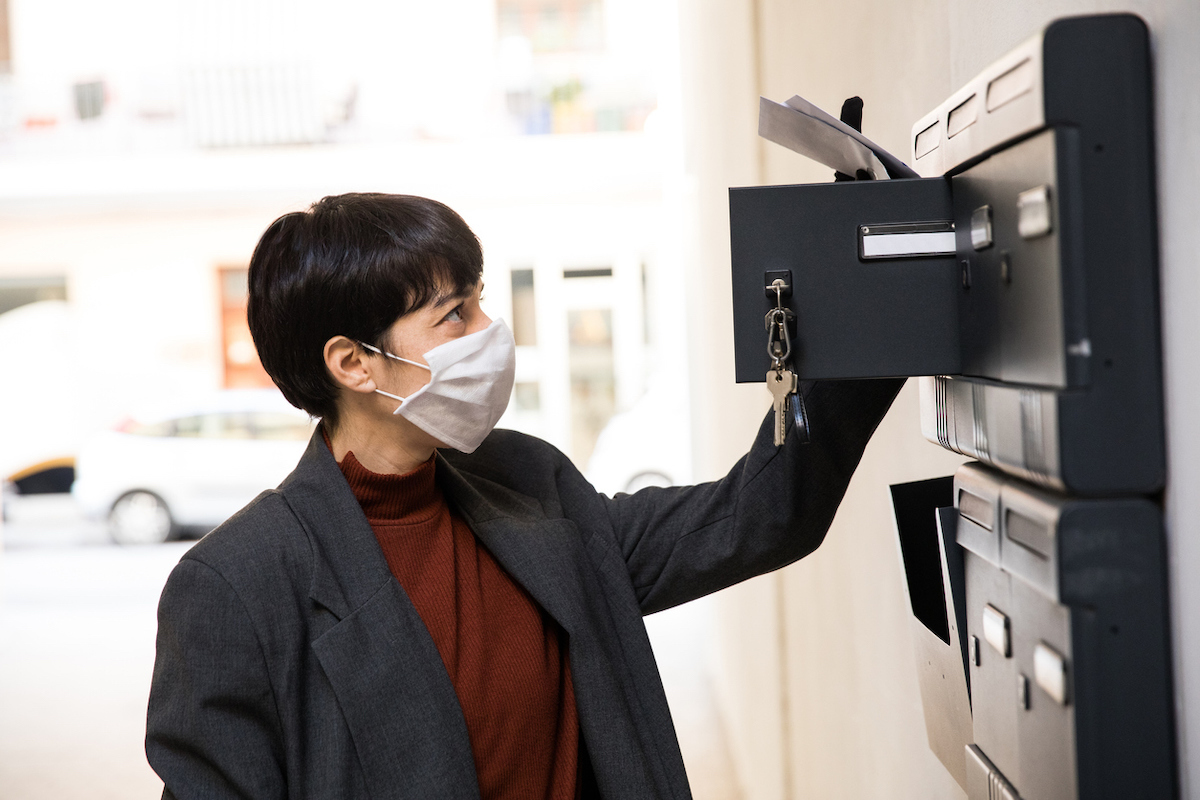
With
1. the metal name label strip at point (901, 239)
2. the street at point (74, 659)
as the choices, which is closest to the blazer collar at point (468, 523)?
the metal name label strip at point (901, 239)

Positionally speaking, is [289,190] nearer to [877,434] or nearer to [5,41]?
[5,41]

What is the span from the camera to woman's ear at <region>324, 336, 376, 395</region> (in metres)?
1.01

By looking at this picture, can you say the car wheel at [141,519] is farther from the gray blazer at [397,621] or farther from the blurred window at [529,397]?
the gray blazer at [397,621]

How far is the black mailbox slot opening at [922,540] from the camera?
2.67ft

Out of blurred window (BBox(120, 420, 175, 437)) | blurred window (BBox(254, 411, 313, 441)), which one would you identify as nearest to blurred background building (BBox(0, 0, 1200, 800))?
blurred window (BBox(120, 420, 175, 437))

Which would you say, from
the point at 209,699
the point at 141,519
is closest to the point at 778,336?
the point at 209,699

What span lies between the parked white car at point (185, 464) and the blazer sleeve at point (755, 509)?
6.04 m

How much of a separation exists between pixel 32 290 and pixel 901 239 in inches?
344

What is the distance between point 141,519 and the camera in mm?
7004

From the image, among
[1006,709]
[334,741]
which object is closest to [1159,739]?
[1006,709]

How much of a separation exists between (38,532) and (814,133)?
8525 millimetres

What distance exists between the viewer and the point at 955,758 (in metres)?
0.79

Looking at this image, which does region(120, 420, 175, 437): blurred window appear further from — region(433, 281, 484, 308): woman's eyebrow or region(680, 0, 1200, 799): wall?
region(433, 281, 484, 308): woman's eyebrow

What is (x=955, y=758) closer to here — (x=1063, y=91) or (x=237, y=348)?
(x=1063, y=91)
